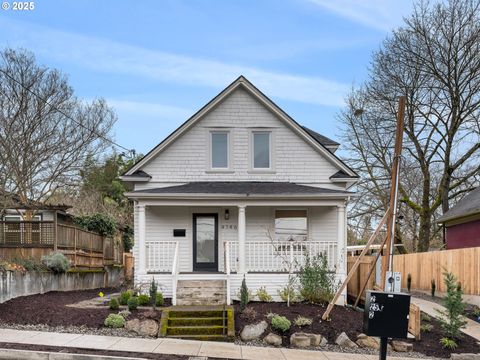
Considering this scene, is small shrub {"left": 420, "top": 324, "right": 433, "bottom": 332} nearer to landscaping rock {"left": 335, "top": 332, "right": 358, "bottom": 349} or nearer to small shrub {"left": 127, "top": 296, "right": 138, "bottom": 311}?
landscaping rock {"left": 335, "top": 332, "right": 358, "bottom": 349}

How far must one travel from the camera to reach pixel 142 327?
10742 millimetres

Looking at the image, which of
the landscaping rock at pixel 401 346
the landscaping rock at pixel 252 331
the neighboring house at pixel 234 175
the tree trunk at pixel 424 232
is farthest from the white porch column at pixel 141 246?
the tree trunk at pixel 424 232

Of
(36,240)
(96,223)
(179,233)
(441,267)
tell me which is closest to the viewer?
(179,233)

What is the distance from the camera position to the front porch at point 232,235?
575 inches

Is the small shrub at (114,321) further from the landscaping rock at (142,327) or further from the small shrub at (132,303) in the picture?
the small shrub at (132,303)

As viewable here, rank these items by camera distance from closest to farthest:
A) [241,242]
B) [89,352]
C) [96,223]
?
[89,352]
[241,242]
[96,223]

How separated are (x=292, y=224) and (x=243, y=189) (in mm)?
2379

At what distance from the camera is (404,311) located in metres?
7.21

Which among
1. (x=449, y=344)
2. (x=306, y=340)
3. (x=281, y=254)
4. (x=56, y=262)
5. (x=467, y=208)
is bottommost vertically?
(x=449, y=344)

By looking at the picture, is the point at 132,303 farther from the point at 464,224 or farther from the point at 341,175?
the point at 464,224

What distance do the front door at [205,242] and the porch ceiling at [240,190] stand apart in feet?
4.18

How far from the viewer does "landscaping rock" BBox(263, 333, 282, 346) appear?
10.5 metres

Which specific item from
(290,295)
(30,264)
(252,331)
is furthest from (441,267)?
(30,264)

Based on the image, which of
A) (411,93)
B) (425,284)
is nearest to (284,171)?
(425,284)
